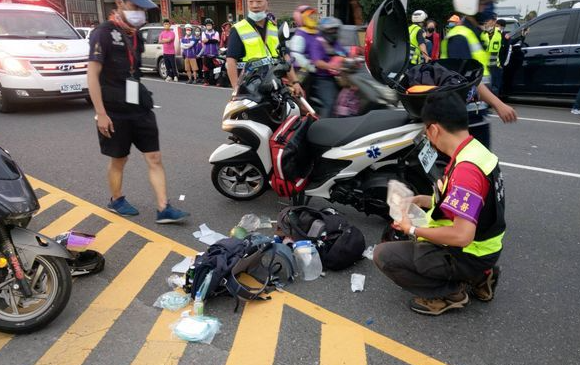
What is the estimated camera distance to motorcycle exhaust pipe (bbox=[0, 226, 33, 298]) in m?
2.50

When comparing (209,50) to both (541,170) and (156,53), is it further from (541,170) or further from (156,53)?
(541,170)

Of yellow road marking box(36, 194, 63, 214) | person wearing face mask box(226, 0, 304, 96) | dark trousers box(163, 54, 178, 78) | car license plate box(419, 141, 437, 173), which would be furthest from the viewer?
dark trousers box(163, 54, 178, 78)

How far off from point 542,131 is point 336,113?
13.5 feet

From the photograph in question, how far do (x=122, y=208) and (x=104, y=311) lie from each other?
5.04 ft

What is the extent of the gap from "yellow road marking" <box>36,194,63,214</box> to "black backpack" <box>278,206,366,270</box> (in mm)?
2270

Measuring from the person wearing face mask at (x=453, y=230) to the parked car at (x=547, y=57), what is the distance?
767 centimetres

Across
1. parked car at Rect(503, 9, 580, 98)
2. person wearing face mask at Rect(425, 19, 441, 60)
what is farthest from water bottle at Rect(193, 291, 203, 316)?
person wearing face mask at Rect(425, 19, 441, 60)

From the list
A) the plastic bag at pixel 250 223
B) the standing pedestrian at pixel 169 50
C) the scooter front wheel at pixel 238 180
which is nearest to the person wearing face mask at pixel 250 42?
the scooter front wheel at pixel 238 180

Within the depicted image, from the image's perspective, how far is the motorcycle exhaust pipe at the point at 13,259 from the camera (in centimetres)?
250

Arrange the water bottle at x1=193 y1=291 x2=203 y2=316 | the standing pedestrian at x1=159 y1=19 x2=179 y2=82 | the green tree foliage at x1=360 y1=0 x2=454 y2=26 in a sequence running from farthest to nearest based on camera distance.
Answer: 1. the green tree foliage at x1=360 y1=0 x2=454 y2=26
2. the standing pedestrian at x1=159 y1=19 x2=179 y2=82
3. the water bottle at x1=193 y1=291 x2=203 y2=316

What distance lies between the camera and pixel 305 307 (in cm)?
287

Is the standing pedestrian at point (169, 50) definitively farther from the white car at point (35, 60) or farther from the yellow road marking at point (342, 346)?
the yellow road marking at point (342, 346)

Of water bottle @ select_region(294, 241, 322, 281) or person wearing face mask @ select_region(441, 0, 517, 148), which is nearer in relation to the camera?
water bottle @ select_region(294, 241, 322, 281)

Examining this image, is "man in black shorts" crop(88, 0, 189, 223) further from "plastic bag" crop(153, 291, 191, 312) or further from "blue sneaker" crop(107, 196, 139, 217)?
"plastic bag" crop(153, 291, 191, 312)
